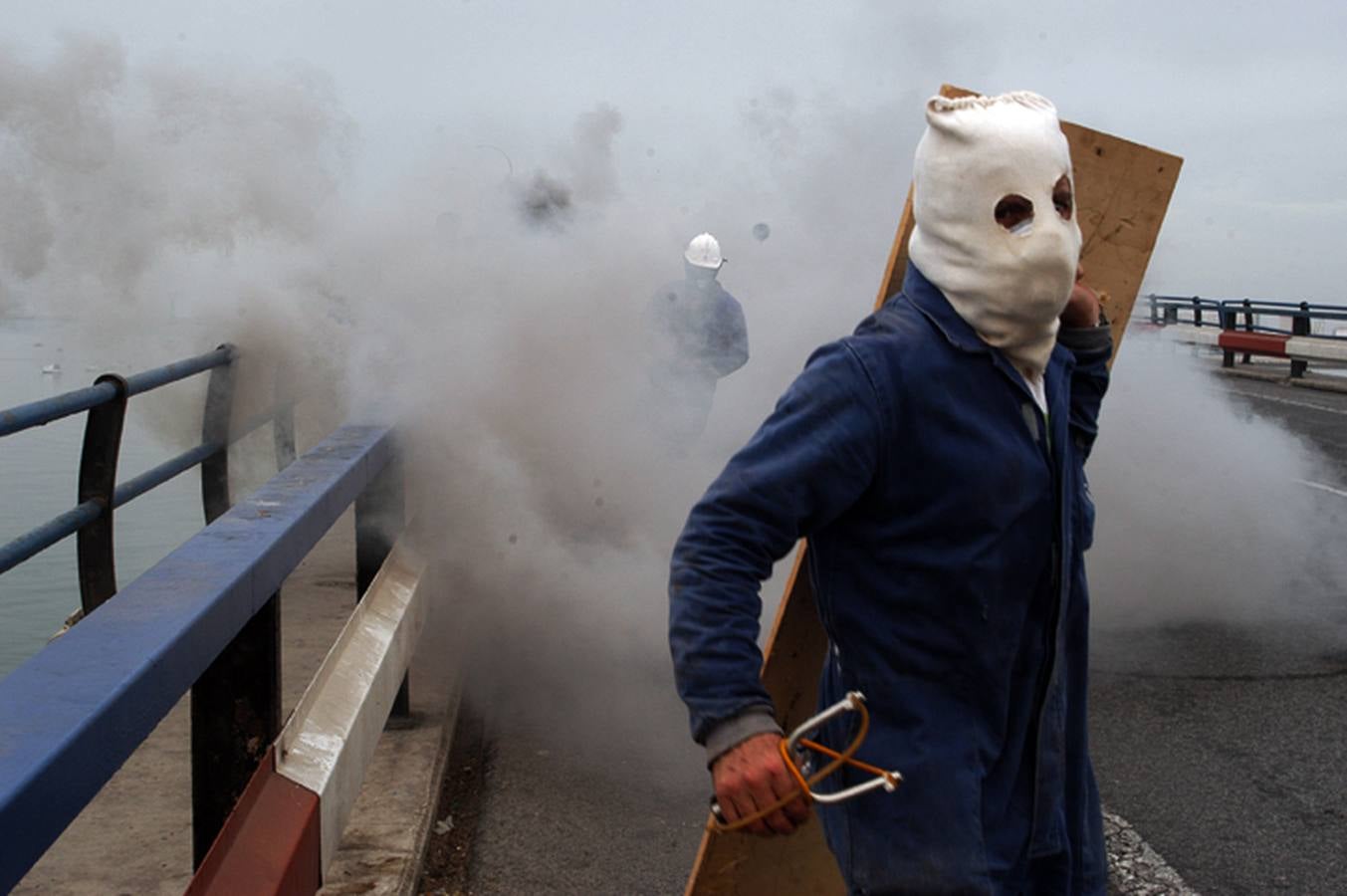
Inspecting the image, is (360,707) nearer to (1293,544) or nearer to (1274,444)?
(1293,544)

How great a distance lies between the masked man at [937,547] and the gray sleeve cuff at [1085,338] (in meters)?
0.29

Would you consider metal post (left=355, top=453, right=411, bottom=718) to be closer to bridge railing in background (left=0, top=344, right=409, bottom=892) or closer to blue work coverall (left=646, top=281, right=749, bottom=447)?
bridge railing in background (left=0, top=344, right=409, bottom=892)

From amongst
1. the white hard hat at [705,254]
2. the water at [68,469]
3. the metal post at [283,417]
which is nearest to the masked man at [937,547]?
the water at [68,469]

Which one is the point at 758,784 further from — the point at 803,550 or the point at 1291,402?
the point at 1291,402

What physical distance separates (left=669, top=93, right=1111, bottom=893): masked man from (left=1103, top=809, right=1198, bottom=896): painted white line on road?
2.09 metres

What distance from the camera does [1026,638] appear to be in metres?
2.12

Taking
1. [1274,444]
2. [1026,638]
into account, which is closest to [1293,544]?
[1274,444]

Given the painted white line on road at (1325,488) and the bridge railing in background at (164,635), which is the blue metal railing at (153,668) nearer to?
the bridge railing in background at (164,635)

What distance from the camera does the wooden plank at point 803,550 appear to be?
8.80 feet

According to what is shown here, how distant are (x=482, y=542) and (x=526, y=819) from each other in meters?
1.53

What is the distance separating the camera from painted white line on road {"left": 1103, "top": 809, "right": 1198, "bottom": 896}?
4.04m

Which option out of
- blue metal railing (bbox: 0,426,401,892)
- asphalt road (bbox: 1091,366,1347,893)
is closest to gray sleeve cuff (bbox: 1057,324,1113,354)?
blue metal railing (bbox: 0,426,401,892)

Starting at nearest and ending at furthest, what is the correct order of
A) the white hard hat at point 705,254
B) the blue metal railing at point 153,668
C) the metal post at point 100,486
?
the blue metal railing at point 153,668 < the metal post at point 100,486 < the white hard hat at point 705,254

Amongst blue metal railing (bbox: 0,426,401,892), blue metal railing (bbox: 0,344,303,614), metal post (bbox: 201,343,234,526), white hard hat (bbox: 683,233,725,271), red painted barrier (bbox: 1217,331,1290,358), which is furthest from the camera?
red painted barrier (bbox: 1217,331,1290,358)
